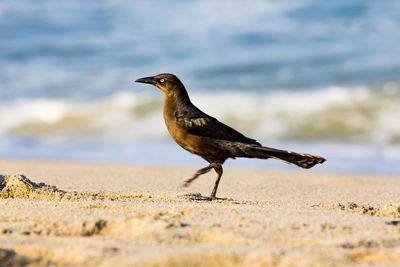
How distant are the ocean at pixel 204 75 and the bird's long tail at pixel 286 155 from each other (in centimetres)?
355

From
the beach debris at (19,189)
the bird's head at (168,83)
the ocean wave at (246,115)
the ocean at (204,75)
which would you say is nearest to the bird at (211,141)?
the bird's head at (168,83)

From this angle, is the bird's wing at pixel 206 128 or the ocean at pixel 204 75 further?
the ocean at pixel 204 75

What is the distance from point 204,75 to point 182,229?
13.0 meters

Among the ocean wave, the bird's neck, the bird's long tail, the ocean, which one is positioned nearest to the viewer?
the bird's long tail

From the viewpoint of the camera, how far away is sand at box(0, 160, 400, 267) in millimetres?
4094

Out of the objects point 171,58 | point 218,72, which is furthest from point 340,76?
point 171,58

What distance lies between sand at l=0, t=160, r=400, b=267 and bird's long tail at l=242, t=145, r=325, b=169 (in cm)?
32

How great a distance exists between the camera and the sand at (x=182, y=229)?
409 cm

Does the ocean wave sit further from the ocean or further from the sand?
the sand

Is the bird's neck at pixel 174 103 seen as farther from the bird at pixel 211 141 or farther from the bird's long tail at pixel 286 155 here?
the bird's long tail at pixel 286 155

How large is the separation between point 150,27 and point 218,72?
4.75 meters

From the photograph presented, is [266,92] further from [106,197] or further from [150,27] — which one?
[106,197]

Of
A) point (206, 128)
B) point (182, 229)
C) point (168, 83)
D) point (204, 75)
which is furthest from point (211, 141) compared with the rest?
point (204, 75)

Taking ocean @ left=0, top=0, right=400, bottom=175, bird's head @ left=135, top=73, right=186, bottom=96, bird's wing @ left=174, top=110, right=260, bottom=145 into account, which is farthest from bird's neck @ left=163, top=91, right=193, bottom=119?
ocean @ left=0, top=0, right=400, bottom=175
